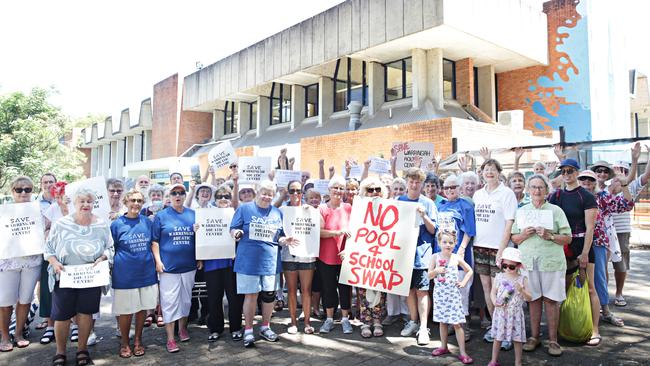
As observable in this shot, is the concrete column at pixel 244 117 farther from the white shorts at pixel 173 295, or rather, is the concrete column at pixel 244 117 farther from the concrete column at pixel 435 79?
the white shorts at pixel 173 295

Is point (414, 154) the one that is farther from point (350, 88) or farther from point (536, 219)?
point (350, 88)

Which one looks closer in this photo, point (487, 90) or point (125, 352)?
point (125, 352)

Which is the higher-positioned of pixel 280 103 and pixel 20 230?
pixel 280 103

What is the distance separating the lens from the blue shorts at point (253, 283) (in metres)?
5.01

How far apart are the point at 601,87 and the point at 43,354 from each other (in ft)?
67.4

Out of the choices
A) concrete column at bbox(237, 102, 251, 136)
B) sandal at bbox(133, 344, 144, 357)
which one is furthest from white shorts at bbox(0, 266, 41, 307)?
concrete column at bbox(237, 102, 251, 136)

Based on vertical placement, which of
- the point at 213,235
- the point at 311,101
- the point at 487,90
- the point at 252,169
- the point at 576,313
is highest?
the point at 311,101

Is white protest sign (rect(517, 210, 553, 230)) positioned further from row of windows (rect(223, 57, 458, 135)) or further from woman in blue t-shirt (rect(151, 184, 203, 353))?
row of windows (rect(223, 57, 458, 135))

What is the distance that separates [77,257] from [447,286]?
12.8ft

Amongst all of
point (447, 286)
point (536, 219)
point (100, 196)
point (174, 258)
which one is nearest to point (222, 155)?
point (100, 196)

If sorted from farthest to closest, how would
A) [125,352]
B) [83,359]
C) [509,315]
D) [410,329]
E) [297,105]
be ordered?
[297,105]
[410,329]
[125,352]
[83,359]
[509,315]

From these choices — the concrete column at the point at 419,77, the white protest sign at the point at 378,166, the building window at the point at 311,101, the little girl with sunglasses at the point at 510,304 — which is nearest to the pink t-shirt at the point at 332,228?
the little girl with sunglasses at the point at 510,304

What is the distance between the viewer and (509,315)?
4199mm

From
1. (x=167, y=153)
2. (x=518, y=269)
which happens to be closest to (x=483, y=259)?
(x=518, y=269)
